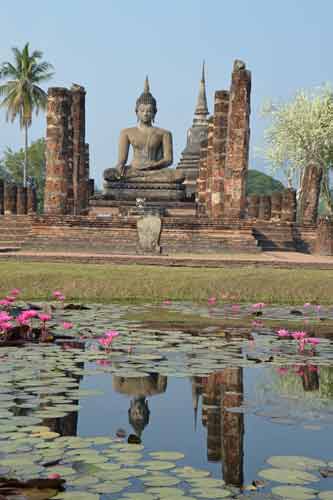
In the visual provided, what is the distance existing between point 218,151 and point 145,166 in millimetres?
2556

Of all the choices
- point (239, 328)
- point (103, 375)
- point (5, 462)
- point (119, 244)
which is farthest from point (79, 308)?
point (119, 244)

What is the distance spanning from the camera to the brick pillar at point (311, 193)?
31.4 metres

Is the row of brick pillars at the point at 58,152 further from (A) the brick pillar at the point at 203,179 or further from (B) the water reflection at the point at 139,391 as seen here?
(B) the water reflection at the point at 139,391

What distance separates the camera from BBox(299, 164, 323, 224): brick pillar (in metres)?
31.4

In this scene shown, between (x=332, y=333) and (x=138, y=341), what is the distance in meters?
2.28

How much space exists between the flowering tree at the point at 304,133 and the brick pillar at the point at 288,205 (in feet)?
61.3

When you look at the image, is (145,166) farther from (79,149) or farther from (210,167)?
(79,149)

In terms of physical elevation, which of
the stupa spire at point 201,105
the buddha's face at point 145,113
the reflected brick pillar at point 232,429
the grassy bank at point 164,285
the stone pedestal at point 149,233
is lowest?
the reflected brick pillar at point 232,429

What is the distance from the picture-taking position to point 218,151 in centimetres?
2892

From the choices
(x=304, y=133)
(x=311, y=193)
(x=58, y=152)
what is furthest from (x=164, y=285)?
(x=304, y=133)

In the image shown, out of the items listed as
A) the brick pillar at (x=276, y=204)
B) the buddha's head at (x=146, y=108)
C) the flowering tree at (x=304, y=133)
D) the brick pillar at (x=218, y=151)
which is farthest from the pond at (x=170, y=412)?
the flowering tree at (x=304, y=133)

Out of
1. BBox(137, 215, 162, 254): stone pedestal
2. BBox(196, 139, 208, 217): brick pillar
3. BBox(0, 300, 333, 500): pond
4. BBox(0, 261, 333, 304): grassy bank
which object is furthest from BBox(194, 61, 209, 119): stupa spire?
BBox(0, 300, 333, 500): pond

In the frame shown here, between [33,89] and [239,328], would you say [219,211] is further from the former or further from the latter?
[33,89]

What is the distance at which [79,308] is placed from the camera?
33.4 feet
